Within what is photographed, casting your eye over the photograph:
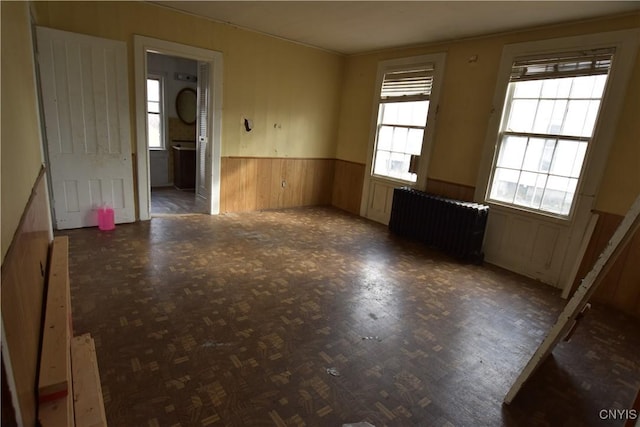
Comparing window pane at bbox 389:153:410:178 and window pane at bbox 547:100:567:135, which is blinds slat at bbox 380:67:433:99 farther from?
window pane at bbox 547:100:567:135

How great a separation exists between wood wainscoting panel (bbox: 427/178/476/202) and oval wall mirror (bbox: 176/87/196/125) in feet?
16.9

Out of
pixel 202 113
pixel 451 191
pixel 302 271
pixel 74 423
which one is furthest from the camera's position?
pixel 202 113

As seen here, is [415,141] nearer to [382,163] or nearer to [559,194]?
[382,163]

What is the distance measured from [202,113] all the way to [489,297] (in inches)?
184

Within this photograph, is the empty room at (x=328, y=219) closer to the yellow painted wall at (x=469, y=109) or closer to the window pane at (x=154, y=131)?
the yellow painted wall at (x=469, y=109)

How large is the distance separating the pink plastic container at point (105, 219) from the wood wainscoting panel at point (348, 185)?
377 cm

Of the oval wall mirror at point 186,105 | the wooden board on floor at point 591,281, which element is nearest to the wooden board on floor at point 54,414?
the wooden board on floor at point 591,281

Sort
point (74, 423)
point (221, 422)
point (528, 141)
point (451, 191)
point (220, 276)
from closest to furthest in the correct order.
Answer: point (74, 423) < point (221, 422) < point (220, 276) < point (528, 141) < point (451, 191)

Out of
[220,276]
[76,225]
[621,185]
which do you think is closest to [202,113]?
[76,225]

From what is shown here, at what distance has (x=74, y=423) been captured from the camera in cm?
113

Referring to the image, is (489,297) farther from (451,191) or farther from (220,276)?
(220,276)

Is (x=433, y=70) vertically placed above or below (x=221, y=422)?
above

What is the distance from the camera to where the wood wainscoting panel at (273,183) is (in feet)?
17.8

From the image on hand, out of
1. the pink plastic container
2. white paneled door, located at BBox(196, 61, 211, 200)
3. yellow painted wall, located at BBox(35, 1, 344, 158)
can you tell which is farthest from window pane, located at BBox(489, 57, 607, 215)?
the pink plastic container
